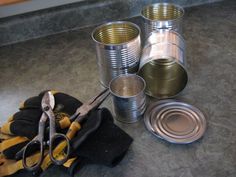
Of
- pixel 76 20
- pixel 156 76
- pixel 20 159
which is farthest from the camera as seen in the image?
pixel 76 20

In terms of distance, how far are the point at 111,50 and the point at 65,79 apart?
22cm

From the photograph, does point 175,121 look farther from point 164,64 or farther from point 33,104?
point 33,104

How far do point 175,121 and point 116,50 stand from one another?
221mm

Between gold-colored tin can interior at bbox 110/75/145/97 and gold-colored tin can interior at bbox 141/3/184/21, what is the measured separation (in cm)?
24

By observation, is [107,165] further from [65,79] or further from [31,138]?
[65,79]

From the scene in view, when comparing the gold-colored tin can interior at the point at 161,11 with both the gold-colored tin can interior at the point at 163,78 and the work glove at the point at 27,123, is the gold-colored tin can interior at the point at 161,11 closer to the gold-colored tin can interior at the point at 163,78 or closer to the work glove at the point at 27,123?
the gold-colored tin can interior at the point at 163,78

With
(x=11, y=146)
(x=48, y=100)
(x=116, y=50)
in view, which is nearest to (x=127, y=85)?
(x=116, y=50)

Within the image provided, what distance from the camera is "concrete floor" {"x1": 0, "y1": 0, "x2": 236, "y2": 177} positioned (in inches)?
24.7

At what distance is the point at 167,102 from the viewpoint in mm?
751

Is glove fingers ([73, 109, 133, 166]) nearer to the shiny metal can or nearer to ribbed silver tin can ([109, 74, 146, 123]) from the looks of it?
ribbed silver tin can ([109, 74, 146, 123])

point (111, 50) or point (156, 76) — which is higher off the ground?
point (111, 50)

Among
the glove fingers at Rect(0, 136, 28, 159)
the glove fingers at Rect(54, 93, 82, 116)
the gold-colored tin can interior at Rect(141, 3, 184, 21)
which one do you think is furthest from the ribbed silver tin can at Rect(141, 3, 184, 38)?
the glove fingers at Rect(0, 136, 28, 159)

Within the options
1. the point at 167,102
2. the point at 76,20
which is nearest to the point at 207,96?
the point at 167,102

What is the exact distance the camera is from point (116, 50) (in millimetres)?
725
